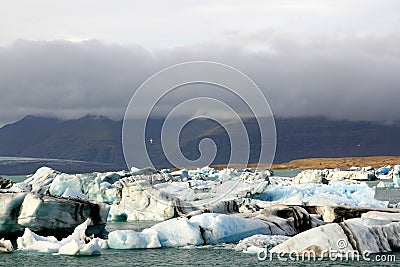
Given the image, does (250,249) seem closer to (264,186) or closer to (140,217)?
(140,217)

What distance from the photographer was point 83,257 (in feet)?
55.4

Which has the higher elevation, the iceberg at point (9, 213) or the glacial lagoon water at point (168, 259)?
the iceberg at point (9, 213)

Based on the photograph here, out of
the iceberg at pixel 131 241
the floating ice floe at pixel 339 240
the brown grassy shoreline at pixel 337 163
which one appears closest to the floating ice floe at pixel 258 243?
the floating ice floe at pixel 339 240

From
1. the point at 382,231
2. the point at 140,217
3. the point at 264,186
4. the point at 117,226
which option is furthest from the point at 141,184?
the point at 382,231

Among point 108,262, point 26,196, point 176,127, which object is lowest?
point 108,262

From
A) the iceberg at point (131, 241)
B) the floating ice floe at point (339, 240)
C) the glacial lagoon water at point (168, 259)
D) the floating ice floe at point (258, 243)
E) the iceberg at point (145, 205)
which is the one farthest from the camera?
the iceberg at point (145, 205)

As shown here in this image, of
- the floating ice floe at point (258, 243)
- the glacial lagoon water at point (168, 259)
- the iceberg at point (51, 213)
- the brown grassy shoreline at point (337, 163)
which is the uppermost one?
the brown grassy shoreline at point (337, 163)

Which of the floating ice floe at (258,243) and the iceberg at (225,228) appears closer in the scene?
the floating ice floe at (258,243)

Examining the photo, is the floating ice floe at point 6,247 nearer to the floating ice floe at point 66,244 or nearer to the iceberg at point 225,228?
the floating ice floe at point 66,244

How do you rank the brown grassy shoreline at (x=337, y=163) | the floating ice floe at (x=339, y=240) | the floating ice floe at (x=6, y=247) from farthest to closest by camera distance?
the brown grassy shoreline at (x=337, y=163), the floating ice floe at (x=6, y=247), the floating ice floe at (x=339, y=240)

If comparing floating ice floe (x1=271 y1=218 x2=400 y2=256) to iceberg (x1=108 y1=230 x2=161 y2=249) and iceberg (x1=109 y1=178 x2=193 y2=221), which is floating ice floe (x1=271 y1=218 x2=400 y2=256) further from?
iceberg (x1=109 y1=178 x2=193 y2=221)

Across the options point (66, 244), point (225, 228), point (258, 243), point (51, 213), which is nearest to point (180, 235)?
point (225, 228)

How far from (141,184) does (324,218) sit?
9.69 m

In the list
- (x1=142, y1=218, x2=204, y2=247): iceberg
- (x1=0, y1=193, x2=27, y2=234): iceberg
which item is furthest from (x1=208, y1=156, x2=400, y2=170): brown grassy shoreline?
(x1=142, y1=218, x2=204, y2=247): iceberg
